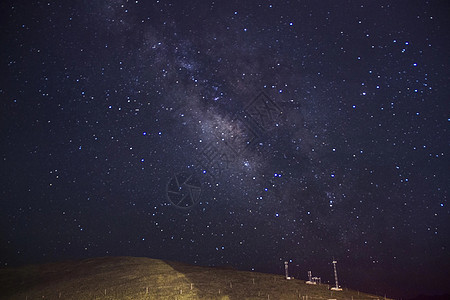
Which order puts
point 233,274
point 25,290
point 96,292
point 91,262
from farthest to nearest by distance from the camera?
point 91,262 < point 233,274 < point 25,290 < point 96,292

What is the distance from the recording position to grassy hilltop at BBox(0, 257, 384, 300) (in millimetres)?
23156

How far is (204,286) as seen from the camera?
25.2 meters

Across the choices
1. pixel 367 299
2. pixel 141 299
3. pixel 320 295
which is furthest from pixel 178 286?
pixel 367 299

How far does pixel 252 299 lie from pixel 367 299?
879cm

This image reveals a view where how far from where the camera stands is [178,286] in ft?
82.1

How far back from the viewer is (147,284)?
25.7m

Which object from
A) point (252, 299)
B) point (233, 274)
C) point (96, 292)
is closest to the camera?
point (252, 299)

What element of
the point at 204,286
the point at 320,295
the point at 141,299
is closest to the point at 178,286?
the point at 204,286

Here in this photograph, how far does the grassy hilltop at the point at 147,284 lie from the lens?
23.2m

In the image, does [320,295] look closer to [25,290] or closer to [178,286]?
[178,286]

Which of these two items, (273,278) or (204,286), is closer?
(204,286)

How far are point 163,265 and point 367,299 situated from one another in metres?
21.1

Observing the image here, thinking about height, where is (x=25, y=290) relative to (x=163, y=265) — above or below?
below

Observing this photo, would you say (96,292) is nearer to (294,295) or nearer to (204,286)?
(204,286)
